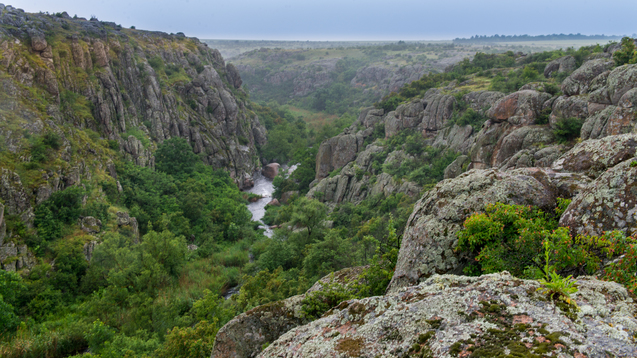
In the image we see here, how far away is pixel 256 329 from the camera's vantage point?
31.9 ft

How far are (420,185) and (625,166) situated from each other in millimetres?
33158

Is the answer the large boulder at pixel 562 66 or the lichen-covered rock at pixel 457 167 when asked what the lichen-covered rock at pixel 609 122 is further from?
the large boulder at pixel 562 66

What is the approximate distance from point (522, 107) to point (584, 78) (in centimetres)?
455

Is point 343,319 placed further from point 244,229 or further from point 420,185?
point 244,229

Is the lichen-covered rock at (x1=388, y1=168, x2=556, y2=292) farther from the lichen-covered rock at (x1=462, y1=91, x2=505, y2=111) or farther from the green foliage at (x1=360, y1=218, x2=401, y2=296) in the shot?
the lichen-covered rock at (x1=462, y1=91, x2=505, y2=111)

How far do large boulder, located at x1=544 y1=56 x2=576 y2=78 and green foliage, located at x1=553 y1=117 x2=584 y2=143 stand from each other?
23629 mm

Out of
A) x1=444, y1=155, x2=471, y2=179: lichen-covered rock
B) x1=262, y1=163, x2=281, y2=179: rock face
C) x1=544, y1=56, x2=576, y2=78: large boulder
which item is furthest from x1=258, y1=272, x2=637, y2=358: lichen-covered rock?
x1=262, y1=163, x2=281, y2=179: rock face

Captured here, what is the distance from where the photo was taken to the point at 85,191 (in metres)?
34.9

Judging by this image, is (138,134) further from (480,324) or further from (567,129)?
(480,324)

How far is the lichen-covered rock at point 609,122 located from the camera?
17906mm

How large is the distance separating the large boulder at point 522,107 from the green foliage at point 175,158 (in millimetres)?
46502

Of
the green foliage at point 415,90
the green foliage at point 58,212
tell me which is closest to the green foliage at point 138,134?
the green foliage at point 58,212

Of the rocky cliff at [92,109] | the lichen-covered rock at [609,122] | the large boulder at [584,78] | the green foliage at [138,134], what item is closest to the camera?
the lichen-covered rock at [609,122]

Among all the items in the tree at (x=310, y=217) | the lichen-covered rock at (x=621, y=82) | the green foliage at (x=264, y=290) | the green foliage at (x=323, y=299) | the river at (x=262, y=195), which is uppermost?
the lichen-covered rock at (x=621, y=82)
